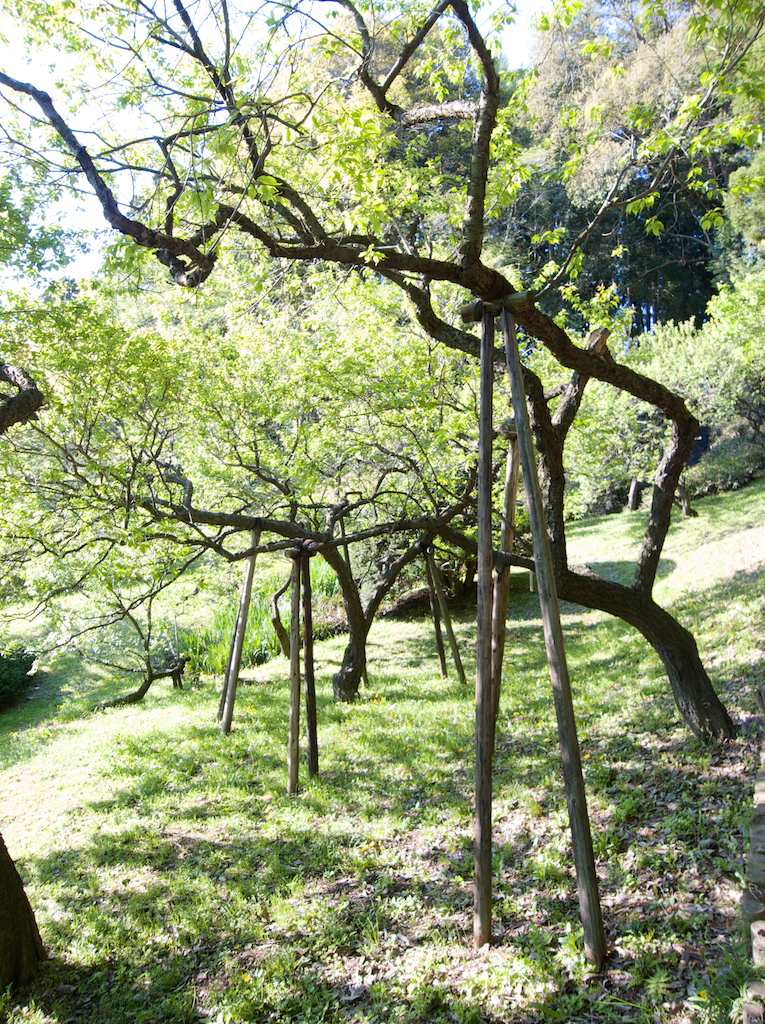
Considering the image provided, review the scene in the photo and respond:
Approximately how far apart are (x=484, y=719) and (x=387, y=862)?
1823mm

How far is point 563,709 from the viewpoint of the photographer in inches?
140

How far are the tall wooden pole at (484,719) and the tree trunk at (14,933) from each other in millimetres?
2668

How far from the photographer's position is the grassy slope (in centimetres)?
348

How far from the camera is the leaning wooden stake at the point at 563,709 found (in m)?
3.40

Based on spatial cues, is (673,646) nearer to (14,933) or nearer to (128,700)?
(14,933)

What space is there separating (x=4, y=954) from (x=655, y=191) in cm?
694

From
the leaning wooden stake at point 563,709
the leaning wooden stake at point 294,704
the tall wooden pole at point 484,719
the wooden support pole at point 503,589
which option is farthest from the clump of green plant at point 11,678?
the leaning wooden stake at point 563,709

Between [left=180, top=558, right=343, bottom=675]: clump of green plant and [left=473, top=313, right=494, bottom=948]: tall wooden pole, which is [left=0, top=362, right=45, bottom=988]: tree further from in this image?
[left=180, top=558, right=343, bottom=675]: clump of green plant

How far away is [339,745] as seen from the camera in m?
7.43

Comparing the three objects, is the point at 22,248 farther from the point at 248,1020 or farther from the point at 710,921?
the point at 710,921

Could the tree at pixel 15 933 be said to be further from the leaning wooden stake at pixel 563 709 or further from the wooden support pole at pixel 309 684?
the leaning wooden stake at pixel 563 709

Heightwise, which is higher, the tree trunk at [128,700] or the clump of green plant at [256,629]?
the clump of green plant at [256,629]

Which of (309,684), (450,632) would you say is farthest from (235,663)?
(450,632)

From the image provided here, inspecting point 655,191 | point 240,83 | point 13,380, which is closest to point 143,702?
point 13,380
